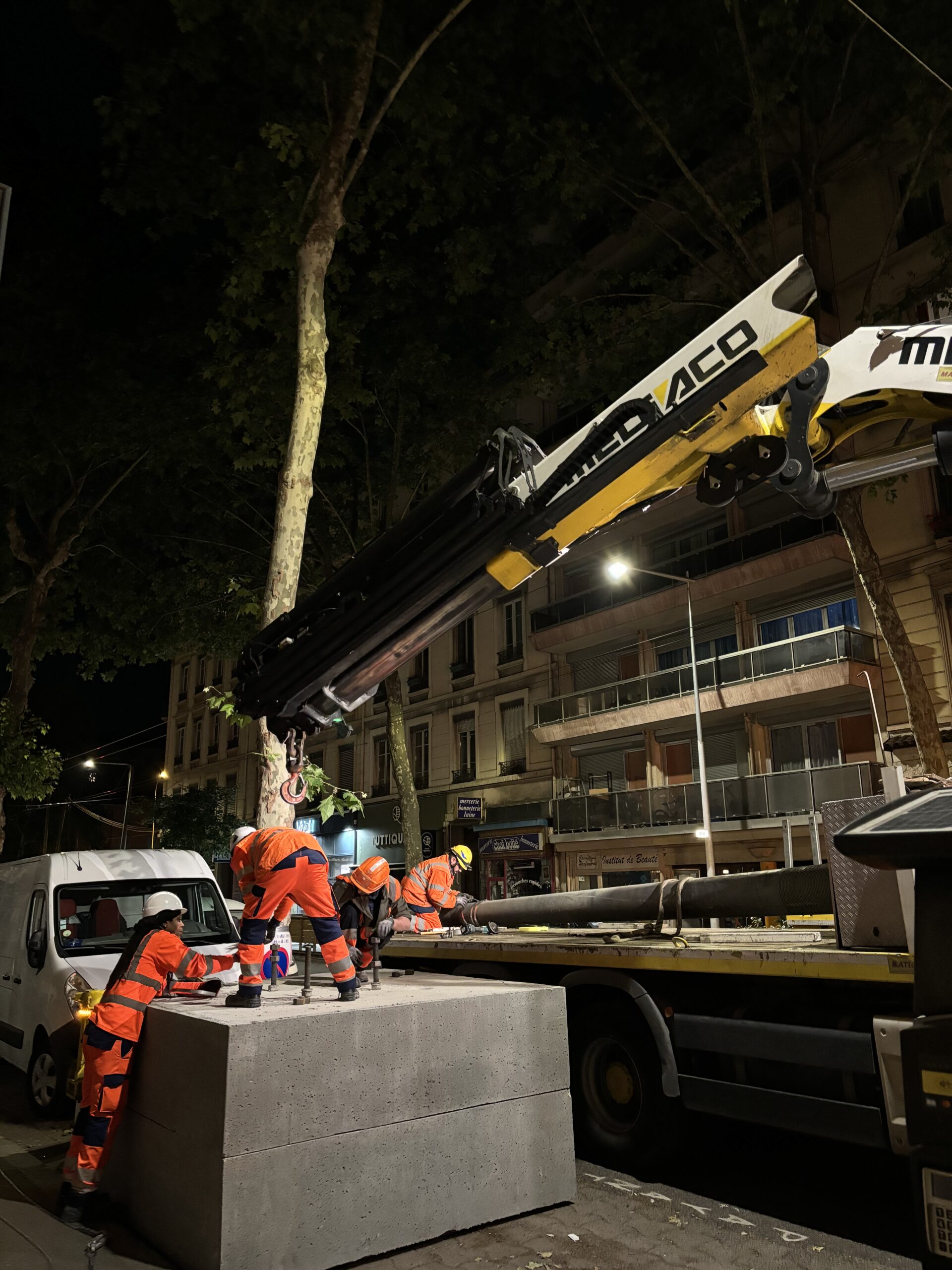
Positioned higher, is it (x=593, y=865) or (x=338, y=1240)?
(x=593, y=865)

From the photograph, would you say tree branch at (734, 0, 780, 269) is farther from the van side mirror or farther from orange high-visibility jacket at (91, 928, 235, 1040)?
the van side mirror

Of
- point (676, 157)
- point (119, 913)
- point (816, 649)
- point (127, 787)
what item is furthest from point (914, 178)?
point (127, 787)

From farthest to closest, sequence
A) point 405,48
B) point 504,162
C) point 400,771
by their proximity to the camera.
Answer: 1. point 400,771
2. point 504,162
3. point 405,48

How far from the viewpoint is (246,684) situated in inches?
256

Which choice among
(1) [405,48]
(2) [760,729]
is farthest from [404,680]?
(1) [405,48]

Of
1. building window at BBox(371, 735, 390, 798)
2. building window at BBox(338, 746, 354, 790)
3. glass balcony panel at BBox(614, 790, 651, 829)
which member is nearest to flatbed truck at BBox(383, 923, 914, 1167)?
glass balcony panel at BBox(614, 790, 651, 829)

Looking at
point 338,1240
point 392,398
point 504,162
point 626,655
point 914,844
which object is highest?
point 504,162

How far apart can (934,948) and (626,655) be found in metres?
25.6

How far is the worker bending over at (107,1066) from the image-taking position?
515 cm

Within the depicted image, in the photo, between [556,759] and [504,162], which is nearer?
[504,162]

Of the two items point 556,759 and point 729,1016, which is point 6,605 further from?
point 729,1016

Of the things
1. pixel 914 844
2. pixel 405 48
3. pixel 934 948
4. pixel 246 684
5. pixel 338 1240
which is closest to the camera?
pixel 914 844

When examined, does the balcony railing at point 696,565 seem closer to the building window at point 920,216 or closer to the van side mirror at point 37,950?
the building window at point 920,216

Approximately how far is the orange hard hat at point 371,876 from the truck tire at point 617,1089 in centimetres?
267
